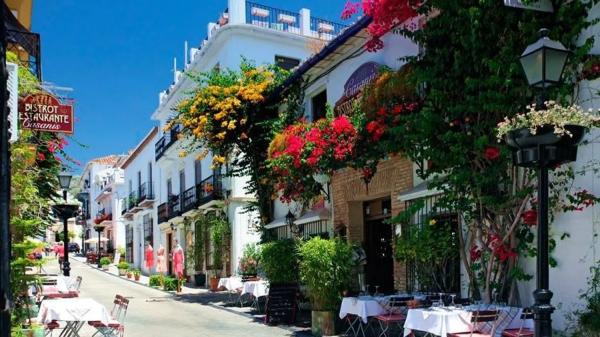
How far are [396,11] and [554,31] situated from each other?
2.28 metres

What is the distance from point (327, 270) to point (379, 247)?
2865 millimetres

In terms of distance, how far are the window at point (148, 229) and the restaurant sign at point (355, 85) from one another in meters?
25.2

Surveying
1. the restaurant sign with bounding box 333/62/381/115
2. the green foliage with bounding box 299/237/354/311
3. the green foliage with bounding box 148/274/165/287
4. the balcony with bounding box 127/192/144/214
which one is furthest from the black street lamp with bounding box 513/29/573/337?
the balcony with bounding box 127/192/144/214

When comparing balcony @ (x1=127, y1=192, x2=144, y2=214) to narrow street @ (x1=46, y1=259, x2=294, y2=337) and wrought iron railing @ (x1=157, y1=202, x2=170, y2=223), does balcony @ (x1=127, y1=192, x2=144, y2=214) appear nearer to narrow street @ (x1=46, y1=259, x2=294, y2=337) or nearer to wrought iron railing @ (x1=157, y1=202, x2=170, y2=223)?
wrought iron railing @ (x1=157, y1=202, x2=170, y2=223)

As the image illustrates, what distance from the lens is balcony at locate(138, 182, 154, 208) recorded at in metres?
35.2

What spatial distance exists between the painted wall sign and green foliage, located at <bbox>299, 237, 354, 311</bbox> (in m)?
5.04

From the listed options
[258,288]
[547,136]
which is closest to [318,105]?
[258,288]

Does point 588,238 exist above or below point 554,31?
below

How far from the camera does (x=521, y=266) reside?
342 inches

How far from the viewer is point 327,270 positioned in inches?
428

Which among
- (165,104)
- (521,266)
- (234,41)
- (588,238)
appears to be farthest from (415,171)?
(165,104)

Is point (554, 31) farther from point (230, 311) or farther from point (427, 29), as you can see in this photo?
point (230, 311)

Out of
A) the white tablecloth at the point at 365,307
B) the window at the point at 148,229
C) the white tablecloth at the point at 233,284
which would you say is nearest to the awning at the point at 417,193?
the white tablecloth at the point at 365,307

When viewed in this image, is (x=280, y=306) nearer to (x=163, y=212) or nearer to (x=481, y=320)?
(x=481, y=320)
